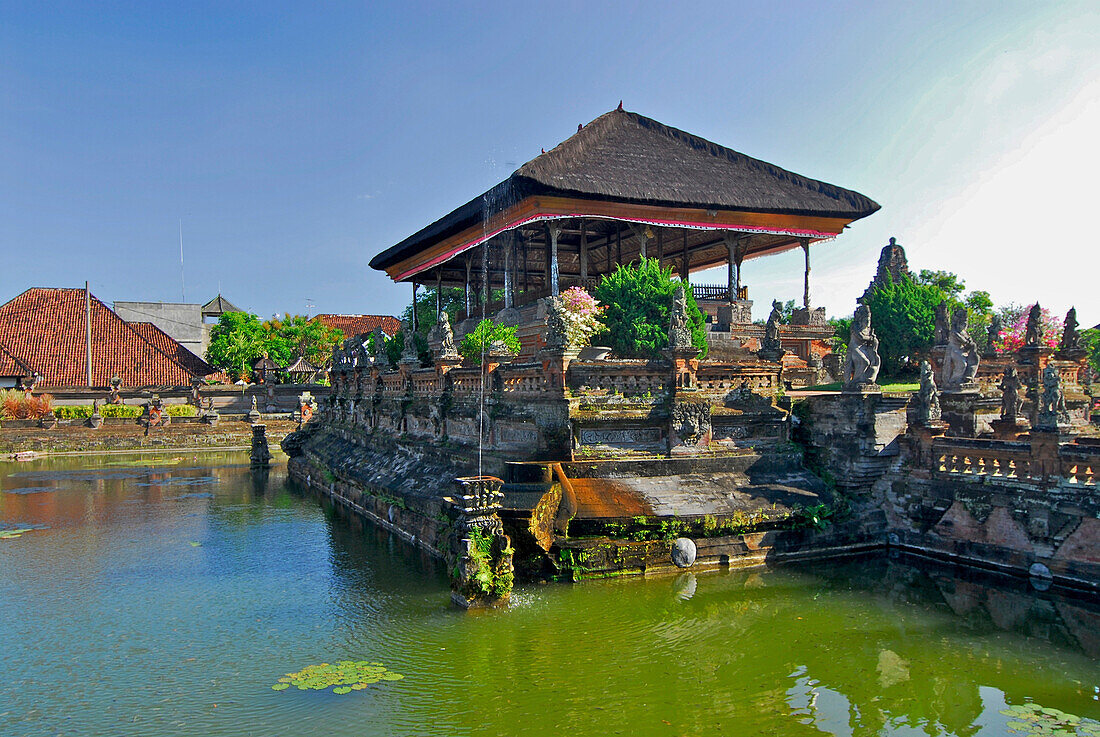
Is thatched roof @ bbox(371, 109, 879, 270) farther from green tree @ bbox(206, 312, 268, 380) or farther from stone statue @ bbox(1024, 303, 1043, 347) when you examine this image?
green tree @ bbox(206, 312, 268, 380)

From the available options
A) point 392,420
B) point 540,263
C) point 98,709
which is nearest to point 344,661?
point 98,709

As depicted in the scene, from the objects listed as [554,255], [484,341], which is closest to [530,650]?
[484,341]

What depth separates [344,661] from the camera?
9055 millimetres

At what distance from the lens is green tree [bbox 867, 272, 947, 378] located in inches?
893

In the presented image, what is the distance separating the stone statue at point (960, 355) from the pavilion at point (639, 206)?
10272 millimetres

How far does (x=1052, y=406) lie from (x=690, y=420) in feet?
18.1

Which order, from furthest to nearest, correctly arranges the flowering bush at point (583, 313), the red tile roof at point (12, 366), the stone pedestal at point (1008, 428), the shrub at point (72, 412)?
1. the red tile roof at point (12, 366)
2. the shrub at point (72, 412)
3. the flowering bush at point (583, 313)
4. the stone pedestal at point (1008, 428)

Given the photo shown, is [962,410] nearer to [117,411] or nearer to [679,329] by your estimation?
[679,329]

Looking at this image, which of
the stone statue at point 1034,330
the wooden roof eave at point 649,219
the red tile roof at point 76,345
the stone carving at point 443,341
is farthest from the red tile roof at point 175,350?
the stone statue at point 1034,330

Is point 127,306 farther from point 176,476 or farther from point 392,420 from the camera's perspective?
point 392,420

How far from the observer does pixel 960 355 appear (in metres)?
15.8

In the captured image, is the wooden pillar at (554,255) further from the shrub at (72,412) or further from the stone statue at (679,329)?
the shrub at (72,412)

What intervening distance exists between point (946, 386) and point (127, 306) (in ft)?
215

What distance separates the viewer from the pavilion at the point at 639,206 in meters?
23.4
